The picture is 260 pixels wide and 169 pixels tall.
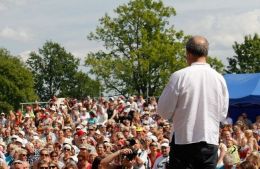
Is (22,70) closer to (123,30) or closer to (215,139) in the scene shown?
(123,30)

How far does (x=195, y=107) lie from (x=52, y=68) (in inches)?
3643

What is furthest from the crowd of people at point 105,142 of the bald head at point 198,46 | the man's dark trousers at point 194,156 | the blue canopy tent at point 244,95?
the bald head at point 198,46

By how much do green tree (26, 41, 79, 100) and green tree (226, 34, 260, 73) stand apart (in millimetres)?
32949

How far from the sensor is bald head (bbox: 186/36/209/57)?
4.66 meters

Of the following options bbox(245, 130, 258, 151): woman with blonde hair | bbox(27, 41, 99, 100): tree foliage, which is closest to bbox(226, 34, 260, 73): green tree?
bbox(27, 41, 99, 100): tree foliage

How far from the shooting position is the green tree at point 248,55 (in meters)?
65.8

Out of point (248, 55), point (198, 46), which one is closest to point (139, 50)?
point (248, 55)

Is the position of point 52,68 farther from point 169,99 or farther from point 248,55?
point 169,99

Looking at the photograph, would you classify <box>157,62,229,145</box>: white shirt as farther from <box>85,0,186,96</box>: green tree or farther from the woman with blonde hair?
<box>85,0,186,96</box>: green tree

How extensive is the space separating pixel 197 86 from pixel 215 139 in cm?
44

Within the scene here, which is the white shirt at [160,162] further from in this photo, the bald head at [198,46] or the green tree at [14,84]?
the green tree at [14,84]

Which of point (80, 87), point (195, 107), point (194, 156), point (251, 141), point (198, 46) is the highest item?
point (80, 87)

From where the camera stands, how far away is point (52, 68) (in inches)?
3792

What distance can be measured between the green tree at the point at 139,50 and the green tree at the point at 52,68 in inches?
1633
